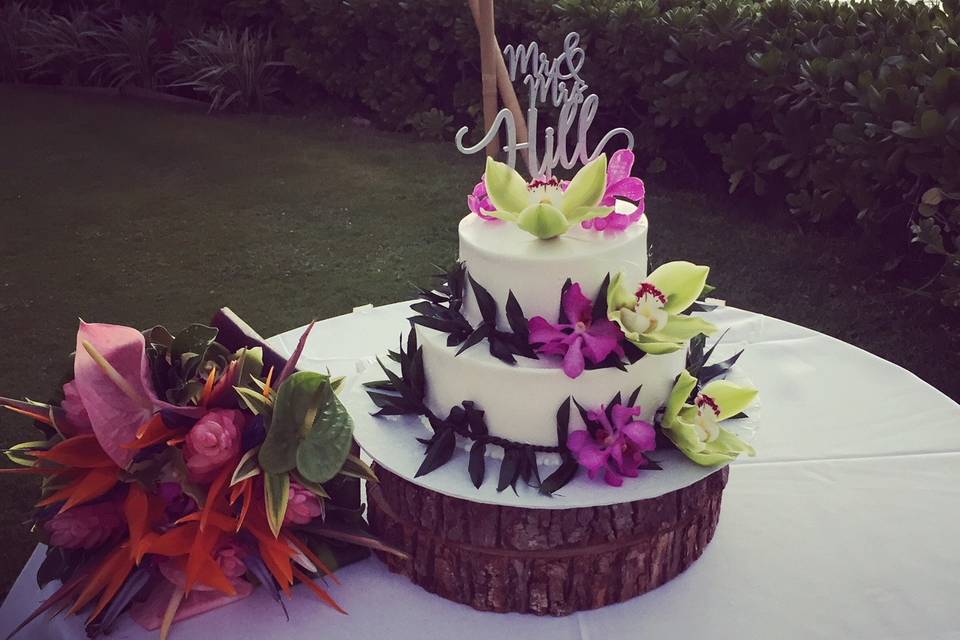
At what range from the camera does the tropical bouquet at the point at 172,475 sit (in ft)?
5.25

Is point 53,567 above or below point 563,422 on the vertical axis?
below

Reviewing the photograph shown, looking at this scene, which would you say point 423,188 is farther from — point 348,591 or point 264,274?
point 348,591

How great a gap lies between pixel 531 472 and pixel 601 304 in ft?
1.13

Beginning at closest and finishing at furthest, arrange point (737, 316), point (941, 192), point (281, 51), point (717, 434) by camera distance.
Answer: point (717, 434) → point (737, 316) → point (941, 192) → point (281, 51)

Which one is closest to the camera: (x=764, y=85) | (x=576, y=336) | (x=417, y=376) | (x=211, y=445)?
(x=211, y=445)

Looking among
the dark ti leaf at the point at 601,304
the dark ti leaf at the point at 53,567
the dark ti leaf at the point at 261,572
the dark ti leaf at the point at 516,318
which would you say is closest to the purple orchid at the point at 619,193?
the dark ti leaf at the point at 601,304

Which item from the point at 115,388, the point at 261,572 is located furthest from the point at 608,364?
the point at 115,388

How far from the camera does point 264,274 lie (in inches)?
192

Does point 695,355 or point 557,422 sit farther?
point 695,355

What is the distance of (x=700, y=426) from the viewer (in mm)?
1778

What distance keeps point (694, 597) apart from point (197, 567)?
0.95 meters

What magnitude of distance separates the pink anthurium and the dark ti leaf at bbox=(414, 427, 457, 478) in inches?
16.7

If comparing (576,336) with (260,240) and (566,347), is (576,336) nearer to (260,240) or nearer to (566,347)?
(566,347)

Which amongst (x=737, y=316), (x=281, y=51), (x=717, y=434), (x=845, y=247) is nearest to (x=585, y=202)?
(x=717, y=434)
